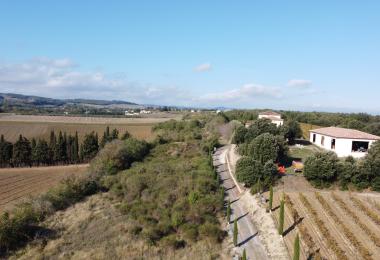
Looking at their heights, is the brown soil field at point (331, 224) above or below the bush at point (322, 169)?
below

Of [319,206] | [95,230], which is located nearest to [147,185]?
[95,230]

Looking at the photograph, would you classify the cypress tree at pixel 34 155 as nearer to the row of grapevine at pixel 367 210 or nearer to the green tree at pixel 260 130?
the green tree at pixel 260 130

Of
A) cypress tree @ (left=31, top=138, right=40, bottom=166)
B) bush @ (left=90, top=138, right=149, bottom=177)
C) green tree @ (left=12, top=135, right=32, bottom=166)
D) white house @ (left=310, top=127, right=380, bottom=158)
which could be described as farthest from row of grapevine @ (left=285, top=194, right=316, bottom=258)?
green tree @ (left=12, top=135, right=32, bottom=166)

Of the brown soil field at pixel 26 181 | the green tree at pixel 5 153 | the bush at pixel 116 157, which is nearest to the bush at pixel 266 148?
the bush at pixel 116 157

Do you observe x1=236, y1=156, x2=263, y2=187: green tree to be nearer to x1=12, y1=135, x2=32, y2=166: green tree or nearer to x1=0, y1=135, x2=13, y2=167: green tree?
x1=12, y1=135, x2=32, y2=166: green tree

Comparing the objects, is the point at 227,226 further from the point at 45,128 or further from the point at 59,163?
the point at 45,128
